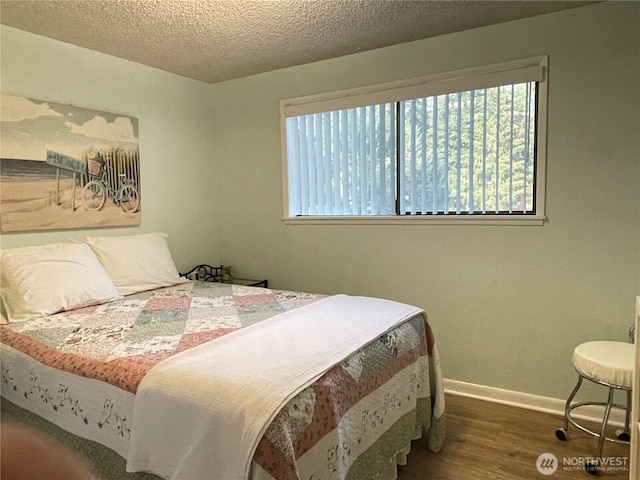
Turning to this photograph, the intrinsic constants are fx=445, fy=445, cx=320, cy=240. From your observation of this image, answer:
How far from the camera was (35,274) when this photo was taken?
2359 mm

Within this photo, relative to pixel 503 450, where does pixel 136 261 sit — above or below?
above

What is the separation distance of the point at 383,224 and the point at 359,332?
4.49 ft

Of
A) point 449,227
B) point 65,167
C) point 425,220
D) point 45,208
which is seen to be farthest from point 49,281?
point 449,227

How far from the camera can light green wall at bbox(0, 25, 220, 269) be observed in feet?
8.77

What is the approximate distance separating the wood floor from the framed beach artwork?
2.48 meters

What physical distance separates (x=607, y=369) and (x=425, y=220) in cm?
134

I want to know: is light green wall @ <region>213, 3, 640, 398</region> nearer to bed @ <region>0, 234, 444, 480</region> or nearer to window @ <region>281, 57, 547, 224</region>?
window @ <region>281, 57, 547, 224</region>

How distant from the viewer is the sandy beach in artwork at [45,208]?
8.45 ft

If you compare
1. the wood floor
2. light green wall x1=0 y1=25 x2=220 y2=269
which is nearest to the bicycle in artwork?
light green wall x1=0 y1=25 x2=220 y2=269

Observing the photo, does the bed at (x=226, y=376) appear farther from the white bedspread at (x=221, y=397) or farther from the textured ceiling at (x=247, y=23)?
the textured ceiling at (x=247, y=23)

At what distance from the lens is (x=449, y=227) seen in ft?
9.58

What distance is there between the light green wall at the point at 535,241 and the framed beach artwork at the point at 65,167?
4.21ft

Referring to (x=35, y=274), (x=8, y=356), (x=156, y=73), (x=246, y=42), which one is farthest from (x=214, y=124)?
(x=8, y=356)

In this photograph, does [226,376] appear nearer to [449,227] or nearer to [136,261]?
[136,261]
